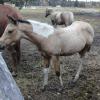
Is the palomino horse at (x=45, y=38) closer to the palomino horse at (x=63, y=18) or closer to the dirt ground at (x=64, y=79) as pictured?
the dirt ground at (x=64, y=79)

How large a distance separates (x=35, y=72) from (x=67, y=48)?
1.73 meters

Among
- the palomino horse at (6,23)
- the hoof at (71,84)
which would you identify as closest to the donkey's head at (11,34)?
the palomino horse at (6,23)

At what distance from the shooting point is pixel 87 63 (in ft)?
33.4

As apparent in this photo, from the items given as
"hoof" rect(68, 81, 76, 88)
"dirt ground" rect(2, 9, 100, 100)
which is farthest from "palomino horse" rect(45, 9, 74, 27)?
"hoof" rect(68, 81, 76, 88)

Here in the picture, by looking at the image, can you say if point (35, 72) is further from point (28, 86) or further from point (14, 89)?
point (14, 89)

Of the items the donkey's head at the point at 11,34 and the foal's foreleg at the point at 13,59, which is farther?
the foal's foreleg at the point at 13,59

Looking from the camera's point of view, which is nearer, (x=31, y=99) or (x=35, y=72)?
(x=31, y=99)

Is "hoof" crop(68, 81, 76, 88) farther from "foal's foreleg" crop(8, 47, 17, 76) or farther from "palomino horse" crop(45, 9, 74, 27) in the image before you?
"palomino horse" crop(45, 9, 74, 27)

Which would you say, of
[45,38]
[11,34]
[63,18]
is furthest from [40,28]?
[63,18]

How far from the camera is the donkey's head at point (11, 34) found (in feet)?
23.5

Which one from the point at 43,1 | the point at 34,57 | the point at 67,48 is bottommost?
the point at 43,1

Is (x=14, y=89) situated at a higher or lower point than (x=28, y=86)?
higher

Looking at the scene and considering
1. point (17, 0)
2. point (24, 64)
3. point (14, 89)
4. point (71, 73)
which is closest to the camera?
point (14, 89)

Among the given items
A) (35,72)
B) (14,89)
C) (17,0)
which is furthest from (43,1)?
(14,89)
